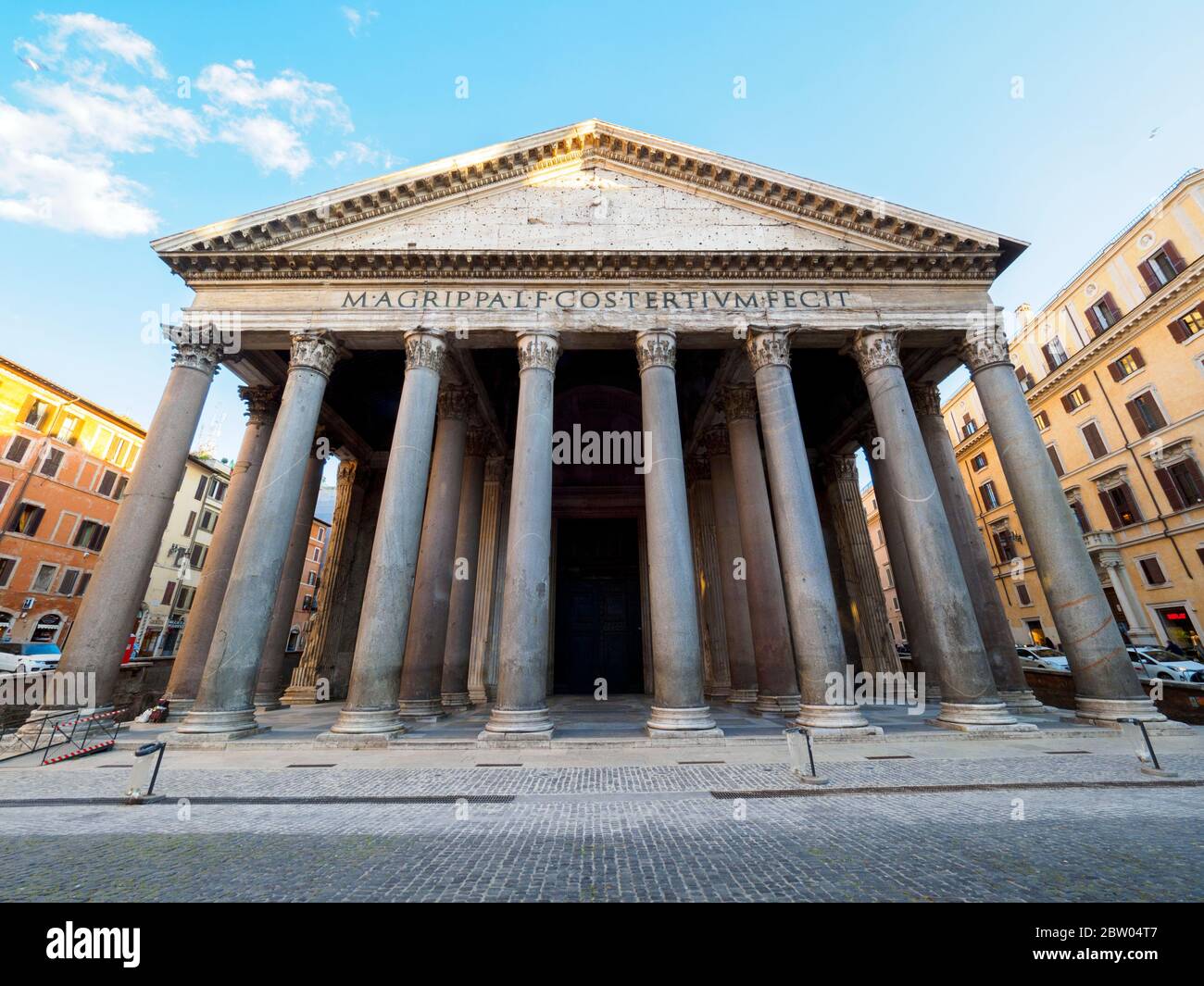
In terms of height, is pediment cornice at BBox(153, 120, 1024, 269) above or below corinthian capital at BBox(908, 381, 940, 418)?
above

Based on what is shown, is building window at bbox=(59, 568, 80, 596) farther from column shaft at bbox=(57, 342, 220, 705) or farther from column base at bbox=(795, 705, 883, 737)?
column base at bbox=(795, 705, 883, 737)

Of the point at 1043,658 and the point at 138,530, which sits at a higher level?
the point at 138,530

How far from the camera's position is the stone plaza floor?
3609 mm

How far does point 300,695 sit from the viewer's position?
51.8ft

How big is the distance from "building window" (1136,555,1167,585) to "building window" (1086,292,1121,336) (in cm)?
1190

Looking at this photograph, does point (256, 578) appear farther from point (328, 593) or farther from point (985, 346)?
point (985, 346)

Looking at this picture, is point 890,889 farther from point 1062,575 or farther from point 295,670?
point 295,670

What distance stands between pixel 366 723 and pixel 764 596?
922cm

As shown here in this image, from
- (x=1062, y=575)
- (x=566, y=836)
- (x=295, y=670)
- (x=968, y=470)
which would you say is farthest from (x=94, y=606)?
(x=968, y=470)

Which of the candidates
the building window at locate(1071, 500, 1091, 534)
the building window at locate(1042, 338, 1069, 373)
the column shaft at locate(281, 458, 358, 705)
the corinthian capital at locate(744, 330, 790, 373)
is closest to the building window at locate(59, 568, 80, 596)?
the column shaft at locate(281, 458, 358, 705)

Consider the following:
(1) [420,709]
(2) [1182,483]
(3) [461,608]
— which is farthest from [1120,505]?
(1) [420,709]

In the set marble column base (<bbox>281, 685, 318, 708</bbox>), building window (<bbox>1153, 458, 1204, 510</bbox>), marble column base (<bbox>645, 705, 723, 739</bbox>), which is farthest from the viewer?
building window (<bbox>1153, 458, 1204, 510</bbox>)

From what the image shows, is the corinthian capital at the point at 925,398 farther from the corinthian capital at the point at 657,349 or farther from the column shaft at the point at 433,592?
the column shaft at the point at 433,592

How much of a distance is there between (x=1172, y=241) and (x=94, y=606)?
1632 inches
